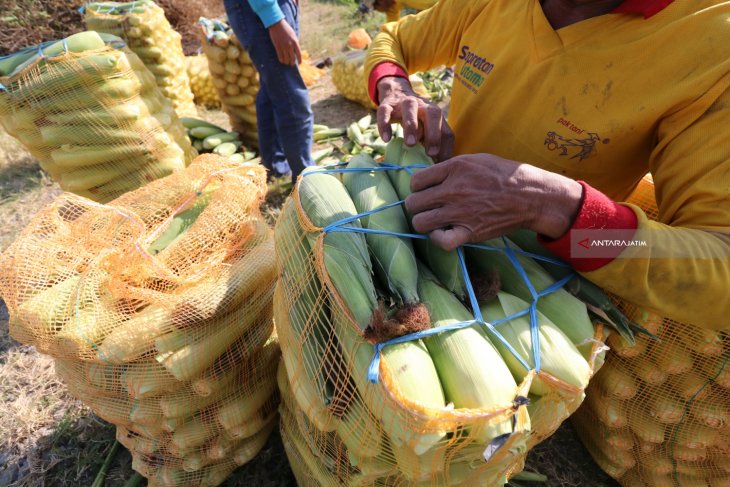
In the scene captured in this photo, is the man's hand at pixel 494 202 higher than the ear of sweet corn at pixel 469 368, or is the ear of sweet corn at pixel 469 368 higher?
the man's hand at pixel 494 202

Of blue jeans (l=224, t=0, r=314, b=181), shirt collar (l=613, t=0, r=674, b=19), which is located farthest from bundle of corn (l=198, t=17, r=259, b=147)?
shirt collar (l=613, t=0, r=674, b=19)

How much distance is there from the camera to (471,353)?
3.52 ft

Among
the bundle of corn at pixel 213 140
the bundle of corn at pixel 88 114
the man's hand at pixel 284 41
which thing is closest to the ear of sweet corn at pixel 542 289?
the bundle of corn at pixel 88 114

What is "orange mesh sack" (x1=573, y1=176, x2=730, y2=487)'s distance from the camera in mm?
1522

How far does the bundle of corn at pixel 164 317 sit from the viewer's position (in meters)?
1.55

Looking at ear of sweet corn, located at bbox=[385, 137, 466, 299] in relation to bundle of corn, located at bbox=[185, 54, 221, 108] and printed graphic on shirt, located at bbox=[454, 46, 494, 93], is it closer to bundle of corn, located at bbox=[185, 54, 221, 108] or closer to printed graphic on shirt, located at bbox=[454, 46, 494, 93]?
printed graphic on shirt, located at bbox=[454, 46, 494, 93]

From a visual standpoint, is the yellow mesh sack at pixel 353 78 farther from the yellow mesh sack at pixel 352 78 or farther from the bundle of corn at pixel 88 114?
the bundle of corn at pixel 88 114

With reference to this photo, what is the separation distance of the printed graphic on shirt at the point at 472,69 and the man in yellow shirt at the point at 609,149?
0.05 m

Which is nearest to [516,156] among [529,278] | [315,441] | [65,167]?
[529,278]

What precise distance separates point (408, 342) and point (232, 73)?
421 centimetres

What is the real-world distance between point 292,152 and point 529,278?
306cm

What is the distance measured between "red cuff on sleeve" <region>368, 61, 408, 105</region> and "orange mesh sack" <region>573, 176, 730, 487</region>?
1157 mm

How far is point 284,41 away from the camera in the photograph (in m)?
3.36

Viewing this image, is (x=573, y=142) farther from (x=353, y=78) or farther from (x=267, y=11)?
(x=353, y=78)
